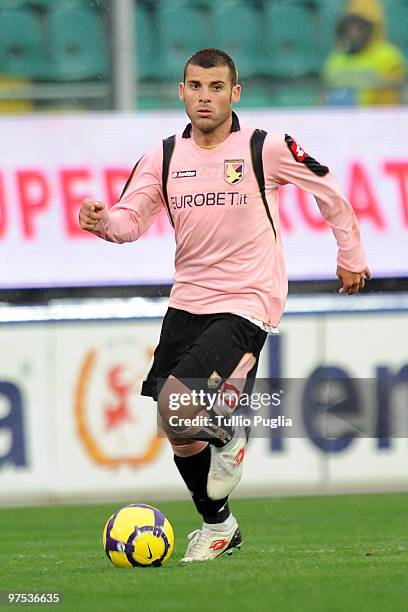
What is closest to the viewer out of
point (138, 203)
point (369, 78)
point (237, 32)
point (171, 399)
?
point (171, 399)

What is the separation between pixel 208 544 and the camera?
6.37 meters

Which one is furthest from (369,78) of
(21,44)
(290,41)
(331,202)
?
(331,202)

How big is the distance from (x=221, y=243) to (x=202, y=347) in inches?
17.8

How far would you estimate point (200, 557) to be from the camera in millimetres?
6336

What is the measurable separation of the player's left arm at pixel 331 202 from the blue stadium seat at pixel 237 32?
15.0ft

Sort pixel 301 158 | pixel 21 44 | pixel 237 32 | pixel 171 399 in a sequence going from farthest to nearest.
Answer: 1. pixel 237 32
2. pixel 21 44
3. pixel 301 158
4. pixel 171 399

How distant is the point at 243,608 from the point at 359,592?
529 mm

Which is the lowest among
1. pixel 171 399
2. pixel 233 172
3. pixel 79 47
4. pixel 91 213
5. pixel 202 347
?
pixel 171 399

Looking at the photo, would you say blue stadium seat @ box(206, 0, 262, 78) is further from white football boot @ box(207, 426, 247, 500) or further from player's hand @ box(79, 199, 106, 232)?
white football boot @ box(207, 426, 247, 500)

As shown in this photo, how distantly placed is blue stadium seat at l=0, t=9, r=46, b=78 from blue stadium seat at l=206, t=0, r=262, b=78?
120cm

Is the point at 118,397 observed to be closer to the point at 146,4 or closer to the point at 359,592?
the point at 146,4

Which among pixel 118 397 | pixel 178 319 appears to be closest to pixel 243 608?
pixel 178 319

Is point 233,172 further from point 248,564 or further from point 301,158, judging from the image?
point 248,564

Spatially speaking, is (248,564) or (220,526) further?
(220,526)
